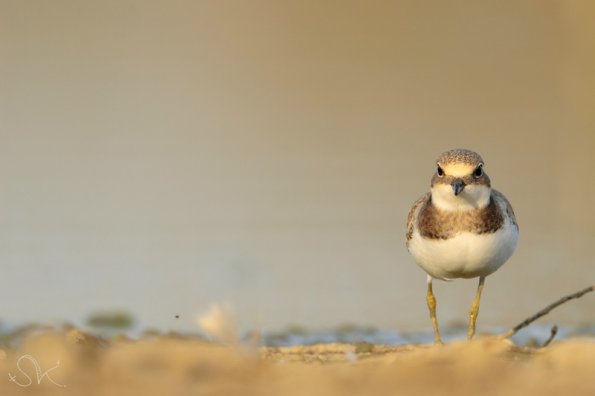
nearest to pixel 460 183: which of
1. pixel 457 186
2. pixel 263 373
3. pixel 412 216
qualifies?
pixel 457 186

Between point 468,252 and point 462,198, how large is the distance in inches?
10.4

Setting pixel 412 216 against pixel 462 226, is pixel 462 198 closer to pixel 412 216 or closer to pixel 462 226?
pixel 462 226

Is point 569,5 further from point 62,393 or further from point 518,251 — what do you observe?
point 62,393

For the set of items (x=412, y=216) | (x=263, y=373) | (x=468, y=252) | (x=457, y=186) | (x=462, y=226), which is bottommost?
(x=263, y=373)

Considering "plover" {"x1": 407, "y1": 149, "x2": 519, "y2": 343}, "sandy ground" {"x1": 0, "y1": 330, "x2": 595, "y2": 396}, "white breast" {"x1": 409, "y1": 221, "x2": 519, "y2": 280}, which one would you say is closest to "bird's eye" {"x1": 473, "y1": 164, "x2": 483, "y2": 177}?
"plover" {"x1": 407, "y1": 149, "x2": 519, "y2": 343}

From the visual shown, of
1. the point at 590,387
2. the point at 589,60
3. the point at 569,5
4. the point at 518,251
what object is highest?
the point at 569,5

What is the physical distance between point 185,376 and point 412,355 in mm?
630

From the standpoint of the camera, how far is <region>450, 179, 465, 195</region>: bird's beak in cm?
489

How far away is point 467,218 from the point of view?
4.93 meters

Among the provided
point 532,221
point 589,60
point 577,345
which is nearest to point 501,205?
point 577,345

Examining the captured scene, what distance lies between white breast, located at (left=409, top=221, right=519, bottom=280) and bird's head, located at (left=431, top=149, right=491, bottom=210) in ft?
0.50

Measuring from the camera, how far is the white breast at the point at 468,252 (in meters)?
4.87

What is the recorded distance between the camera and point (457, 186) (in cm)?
Answer: 491

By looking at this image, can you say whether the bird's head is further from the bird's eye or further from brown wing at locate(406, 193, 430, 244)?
brown wing at locate(406, 193, 430, 244)
